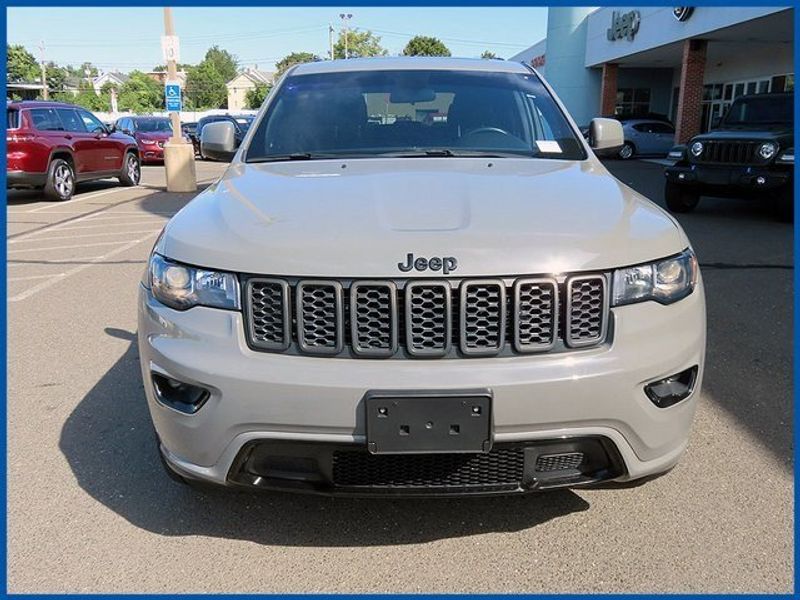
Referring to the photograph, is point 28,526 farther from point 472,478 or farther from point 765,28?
point 765,28

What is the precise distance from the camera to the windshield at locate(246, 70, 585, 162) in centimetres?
352

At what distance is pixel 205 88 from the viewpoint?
365 feet

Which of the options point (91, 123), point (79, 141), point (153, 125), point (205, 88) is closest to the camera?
point (79, 141)

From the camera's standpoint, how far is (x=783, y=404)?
12.4 feet

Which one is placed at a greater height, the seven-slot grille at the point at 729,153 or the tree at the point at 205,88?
the tree at the point at 205,88

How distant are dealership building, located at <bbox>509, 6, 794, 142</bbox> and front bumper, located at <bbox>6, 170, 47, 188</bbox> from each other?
595 inches

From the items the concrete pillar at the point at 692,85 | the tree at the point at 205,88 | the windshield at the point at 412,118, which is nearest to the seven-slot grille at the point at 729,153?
the windshield at the point at 412,118

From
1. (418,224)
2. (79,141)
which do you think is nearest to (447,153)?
(418,224)

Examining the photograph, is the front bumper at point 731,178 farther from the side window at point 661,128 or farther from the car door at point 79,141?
the side window at point 661,128

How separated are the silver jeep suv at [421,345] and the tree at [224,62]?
487 ft

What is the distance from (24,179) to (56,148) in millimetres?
825

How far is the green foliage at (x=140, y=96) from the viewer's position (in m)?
91.3

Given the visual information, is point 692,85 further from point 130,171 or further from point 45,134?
point 45,134

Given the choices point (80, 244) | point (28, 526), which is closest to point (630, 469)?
point (28, 526)
